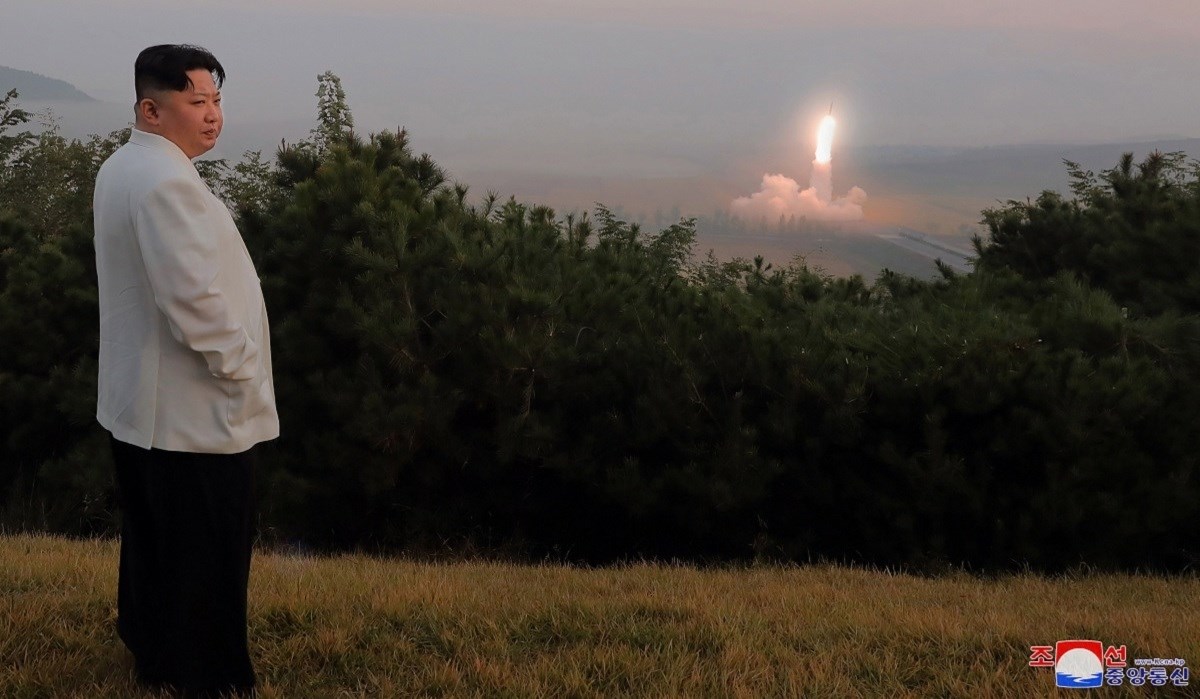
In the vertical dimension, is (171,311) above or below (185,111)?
below

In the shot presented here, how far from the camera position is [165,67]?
3.31 meters

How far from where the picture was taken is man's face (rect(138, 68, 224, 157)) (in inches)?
131

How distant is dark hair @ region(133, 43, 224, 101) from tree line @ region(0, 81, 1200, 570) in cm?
424

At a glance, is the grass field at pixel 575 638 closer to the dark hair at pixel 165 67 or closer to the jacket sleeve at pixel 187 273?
the jacket sleeve at pixel 187 273

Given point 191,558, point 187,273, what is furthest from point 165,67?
point 191,558

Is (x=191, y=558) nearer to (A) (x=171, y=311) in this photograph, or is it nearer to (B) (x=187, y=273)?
(A) (x=171, y=311)

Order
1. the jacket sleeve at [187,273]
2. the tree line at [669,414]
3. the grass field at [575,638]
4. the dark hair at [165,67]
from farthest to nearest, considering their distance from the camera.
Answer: the tree line at [669,414] < the grass field at [575,638] < the dark hair at [165,67] < the jacket sleeve at [187,273]

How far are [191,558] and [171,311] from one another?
32.5 inches

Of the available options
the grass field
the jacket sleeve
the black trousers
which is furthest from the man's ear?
the grass field

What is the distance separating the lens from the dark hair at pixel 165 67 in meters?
3.31

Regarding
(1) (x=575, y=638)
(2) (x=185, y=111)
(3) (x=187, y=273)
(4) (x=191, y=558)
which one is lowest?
(1) (x=575, y=638)

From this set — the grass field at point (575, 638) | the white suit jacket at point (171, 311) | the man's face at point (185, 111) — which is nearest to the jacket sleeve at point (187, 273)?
the white suit jacket at point (171, 311)

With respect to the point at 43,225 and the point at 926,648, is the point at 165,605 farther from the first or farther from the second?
the point at 43,225

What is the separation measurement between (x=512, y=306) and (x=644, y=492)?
66.4 inches
